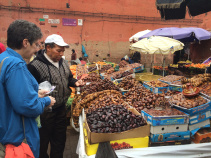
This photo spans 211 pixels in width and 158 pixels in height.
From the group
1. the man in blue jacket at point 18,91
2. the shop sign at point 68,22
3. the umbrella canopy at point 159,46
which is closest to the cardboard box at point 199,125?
the man in blue jacket at point 18,91

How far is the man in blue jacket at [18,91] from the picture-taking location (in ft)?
4.50

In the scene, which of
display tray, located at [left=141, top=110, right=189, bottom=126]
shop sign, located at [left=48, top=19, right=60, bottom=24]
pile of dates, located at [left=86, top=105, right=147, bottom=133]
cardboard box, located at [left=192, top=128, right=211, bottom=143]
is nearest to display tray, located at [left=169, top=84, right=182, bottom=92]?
cardboard box, located at [left=192, top=128, right=211, bottom=143]

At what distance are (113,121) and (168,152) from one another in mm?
759

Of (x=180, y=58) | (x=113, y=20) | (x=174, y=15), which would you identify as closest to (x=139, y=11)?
(x=113, y=20)

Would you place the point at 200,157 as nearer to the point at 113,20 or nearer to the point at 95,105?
the point at 95,105

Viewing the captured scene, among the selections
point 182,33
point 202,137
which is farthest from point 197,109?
point 182,33

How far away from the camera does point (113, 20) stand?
539 inches

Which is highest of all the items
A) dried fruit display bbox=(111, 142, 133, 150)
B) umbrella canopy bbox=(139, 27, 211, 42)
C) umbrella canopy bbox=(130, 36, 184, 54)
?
umbrella canopy bbox=(139, 27, 211, 42)

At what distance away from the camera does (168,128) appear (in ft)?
6.63

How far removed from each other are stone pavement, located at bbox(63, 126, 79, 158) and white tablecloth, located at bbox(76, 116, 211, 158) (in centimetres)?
168

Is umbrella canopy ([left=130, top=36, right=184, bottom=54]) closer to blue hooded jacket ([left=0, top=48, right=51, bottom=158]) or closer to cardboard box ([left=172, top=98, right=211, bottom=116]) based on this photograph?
cardboard box ([left=172, top=98, right=211, bottom=116])

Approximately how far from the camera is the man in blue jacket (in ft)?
4.50

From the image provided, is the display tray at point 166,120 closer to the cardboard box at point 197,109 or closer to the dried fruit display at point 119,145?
the cardboard box at point 197,109

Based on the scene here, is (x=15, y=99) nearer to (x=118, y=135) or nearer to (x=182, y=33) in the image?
(x=118, y=135)
